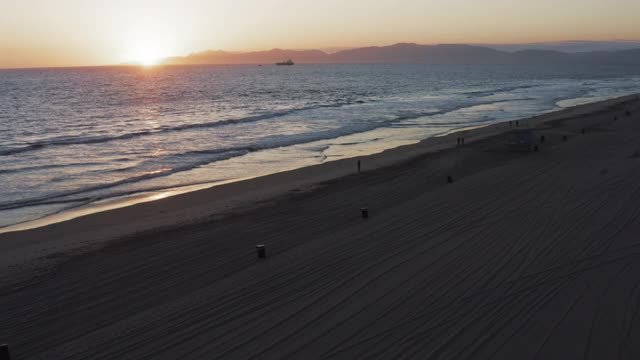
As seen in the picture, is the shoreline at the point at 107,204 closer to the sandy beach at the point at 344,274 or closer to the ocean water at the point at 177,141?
the ocean water at the point at 177,141

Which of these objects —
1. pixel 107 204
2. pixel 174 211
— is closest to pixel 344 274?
pixel 174 211

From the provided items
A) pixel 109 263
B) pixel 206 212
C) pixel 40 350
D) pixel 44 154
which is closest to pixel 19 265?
pixel 109 263

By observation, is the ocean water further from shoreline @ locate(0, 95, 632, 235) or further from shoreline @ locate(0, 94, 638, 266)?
shoreline @ locate(0, 94, 638, 266)

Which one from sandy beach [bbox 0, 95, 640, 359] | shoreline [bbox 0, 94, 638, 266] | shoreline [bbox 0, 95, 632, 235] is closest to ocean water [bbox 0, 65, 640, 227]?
shoreline [bbox 0, 95, 632, 235]

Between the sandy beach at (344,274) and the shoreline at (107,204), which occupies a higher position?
the sandy beach at (344,274)

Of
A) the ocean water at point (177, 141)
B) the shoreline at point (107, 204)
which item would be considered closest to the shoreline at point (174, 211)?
the shoreline at point (107, 204)

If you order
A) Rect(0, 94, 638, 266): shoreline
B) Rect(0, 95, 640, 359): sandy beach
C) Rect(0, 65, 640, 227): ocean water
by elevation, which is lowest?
Rect(0, 65, 640, 227): ocean water

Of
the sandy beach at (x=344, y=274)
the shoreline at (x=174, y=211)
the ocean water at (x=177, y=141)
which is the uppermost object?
the sandy beach at (x=344, y=274)
